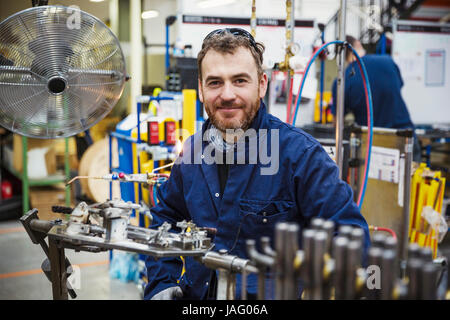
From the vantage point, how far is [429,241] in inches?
125

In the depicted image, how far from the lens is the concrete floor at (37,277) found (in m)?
3.27

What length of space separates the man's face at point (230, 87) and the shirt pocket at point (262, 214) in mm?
251

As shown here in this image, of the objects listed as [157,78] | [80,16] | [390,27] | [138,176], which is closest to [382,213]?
[138,176]

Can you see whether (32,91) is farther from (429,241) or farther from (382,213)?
(429,241)

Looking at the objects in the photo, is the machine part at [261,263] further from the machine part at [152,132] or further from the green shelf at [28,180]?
the green shelf at [28,180]

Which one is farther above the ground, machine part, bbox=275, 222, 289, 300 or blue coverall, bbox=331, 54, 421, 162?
blue coverall, bbox=331, 54, 421, 162

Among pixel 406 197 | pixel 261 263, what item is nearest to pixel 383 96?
pixel 406 197

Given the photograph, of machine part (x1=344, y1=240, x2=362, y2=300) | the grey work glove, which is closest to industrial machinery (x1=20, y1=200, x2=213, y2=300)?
the grey work glove

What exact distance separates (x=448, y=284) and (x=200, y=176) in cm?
86

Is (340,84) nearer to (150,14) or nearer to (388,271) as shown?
(388,271)

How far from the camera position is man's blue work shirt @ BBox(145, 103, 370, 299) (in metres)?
1.33

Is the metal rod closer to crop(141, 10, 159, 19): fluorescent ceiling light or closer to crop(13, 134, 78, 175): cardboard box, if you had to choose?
crop(13, 134, 78, 175): cardboard box

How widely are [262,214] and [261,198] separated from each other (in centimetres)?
5

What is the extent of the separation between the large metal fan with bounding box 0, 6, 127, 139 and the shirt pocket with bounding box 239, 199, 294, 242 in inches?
28.9
